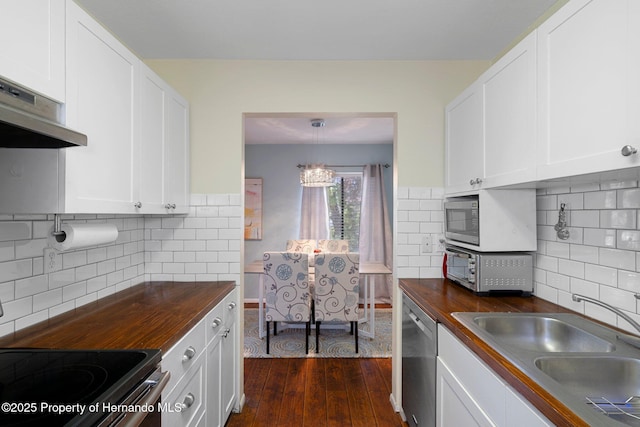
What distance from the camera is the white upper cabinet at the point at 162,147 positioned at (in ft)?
5.63

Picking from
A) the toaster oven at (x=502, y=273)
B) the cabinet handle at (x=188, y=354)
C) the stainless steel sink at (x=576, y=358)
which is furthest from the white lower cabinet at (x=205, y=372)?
the toaster oven at (x=502, y=273)

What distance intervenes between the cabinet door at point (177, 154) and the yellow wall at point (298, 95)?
0.08 meters

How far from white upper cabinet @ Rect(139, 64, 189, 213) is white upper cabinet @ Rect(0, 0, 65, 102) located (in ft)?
1.88

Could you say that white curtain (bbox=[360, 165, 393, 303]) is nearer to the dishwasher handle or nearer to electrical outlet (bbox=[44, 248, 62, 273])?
the dishwasher handle

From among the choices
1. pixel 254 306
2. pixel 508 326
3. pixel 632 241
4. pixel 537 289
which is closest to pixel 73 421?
pixel 508 326

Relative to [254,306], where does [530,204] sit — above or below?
above

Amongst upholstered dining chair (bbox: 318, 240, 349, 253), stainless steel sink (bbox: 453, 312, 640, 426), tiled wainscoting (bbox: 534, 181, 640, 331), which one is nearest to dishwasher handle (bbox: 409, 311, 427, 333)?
stainless steel sink (bbox: 453, 312, 640, 426)

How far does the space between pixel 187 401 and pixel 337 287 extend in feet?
6.36

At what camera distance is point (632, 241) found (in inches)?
50.6

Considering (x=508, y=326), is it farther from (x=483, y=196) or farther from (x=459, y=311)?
(x=483, y=196)

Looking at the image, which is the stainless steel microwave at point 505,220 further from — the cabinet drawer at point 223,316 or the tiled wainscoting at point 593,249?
the cabinet drawer at point 223,316

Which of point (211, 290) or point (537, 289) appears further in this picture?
point (211, 290)

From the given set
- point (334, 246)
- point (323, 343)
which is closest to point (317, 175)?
point (334, 246)

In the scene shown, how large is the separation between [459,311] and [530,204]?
2.50 ft
